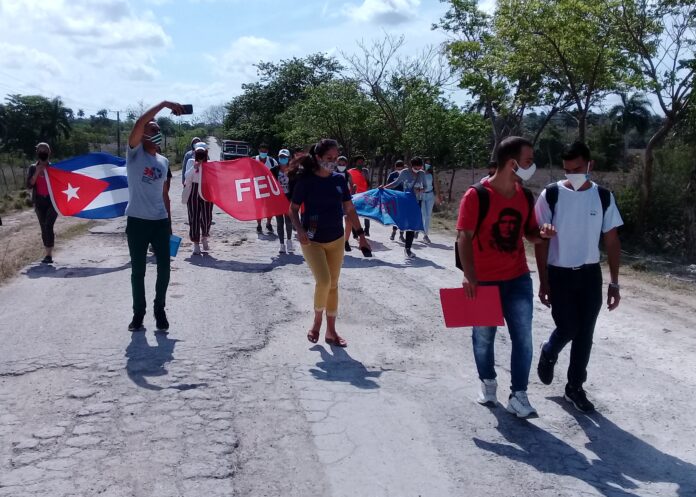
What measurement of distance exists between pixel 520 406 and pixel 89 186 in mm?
8635

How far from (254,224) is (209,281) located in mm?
6881

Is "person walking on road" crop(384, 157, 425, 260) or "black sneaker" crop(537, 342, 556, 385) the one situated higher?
"person walking on road" crop(384, 157, 425, 260)

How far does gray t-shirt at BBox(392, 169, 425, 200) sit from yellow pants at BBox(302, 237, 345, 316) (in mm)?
7025

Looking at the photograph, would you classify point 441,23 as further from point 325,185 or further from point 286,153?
point 325,185

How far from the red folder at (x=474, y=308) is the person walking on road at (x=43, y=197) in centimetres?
760

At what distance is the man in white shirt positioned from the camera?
4.81 metres

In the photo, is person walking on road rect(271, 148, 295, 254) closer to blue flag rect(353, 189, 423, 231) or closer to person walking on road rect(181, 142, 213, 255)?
person walking on road rect(181, 142, 213, 255)

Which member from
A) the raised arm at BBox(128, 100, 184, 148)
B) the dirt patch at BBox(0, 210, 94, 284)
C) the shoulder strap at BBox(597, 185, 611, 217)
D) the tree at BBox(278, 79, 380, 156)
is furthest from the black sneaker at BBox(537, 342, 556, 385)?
the tree at BBox(278, 79, 380, 156)

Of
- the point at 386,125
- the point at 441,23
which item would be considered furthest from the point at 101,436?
the point at 386,125

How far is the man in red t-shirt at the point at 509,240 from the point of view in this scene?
465 centimetres

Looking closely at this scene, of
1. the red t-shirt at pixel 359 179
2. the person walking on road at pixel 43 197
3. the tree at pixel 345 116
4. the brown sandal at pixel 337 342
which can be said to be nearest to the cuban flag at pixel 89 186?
the person walking on road at pixel 43 197

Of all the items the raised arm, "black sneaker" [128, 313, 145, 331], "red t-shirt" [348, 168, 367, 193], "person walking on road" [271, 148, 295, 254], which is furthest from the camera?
"red t-shirt" [348, 168, 367, 193]

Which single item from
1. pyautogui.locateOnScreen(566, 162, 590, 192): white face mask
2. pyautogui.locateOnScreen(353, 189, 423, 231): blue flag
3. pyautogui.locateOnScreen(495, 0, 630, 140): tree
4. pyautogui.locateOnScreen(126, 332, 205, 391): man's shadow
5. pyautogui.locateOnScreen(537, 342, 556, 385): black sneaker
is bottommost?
pyautogui.locateOnScreen(126, 332, 205, 391): man's shadow

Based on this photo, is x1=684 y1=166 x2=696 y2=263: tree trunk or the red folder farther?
x1=684 y1=166 x2=696 y2=263: tree trunk
